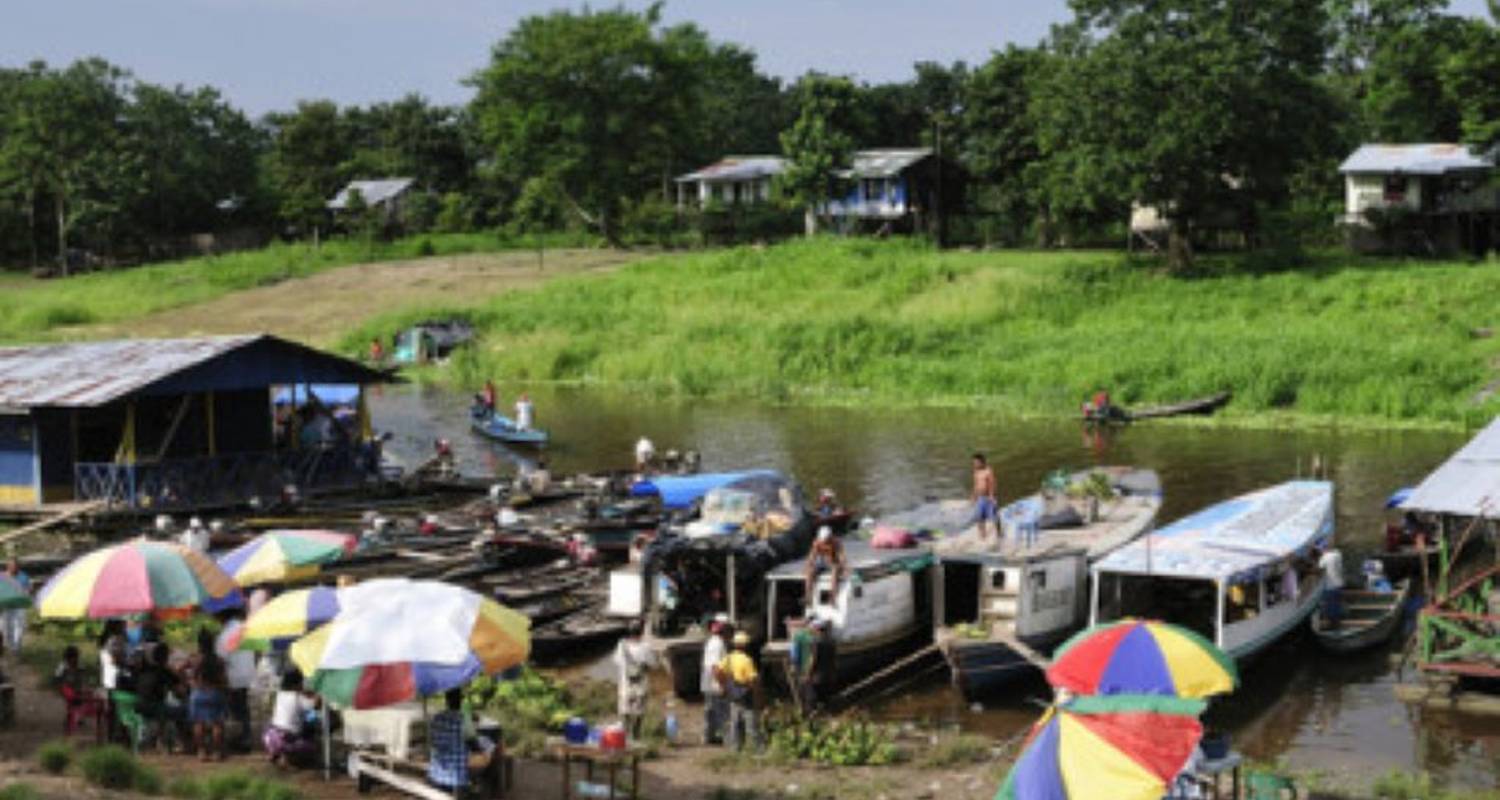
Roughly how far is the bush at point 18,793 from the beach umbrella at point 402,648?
274 centimetres

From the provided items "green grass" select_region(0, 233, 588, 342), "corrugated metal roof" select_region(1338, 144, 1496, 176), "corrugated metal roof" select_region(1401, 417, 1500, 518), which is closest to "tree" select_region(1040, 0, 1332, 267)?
"corrugated metal roof" select_region(1338, 144, 1496, 176)

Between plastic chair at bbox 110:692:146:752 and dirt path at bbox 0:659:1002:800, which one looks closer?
dirt path at bbox 0:659:1002:800

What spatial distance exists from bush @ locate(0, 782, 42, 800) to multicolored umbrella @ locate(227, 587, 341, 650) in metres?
3.65

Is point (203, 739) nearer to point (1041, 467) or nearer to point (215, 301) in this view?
point (1041, 467)

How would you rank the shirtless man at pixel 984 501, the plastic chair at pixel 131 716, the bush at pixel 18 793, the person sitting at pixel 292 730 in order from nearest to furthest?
the bush at pixel 18 793
the person sitting at pixel 292 730
the plastic chair at pixel 131 716
the shirtless man at pixel 984 501

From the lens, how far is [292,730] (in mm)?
18375

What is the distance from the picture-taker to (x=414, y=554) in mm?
30391

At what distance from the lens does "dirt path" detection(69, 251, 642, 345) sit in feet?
257

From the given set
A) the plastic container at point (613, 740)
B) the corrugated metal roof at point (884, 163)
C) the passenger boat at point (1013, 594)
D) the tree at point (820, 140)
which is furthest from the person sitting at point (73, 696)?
the corrugated metal roof at point (884, 163)

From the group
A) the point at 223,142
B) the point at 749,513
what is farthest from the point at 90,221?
the point at 749,513

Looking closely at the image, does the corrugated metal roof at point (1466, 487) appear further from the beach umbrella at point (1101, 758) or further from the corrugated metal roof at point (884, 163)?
the corrugated metal roof at point (884, 163)

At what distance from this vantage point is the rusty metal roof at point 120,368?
114 feet

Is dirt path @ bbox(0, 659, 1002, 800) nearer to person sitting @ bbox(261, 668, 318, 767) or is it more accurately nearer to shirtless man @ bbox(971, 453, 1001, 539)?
person sitting @ bbox(261, 668, 318, 767)

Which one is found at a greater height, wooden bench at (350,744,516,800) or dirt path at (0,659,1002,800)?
wooden bench at (350,744,516,800)
